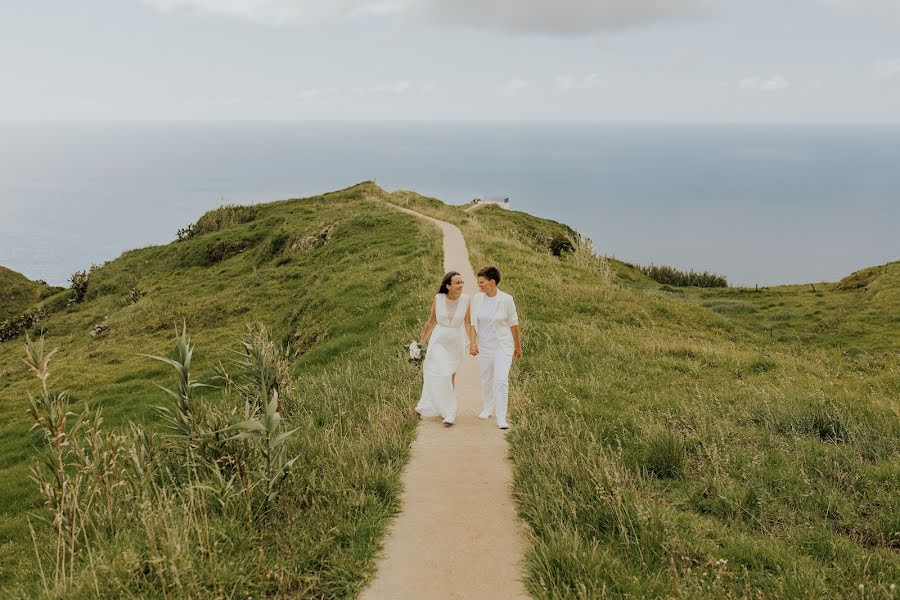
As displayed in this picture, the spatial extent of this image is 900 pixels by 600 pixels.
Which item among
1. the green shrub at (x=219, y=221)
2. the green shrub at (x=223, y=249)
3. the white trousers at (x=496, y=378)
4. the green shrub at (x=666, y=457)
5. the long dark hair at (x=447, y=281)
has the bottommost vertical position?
the green shrub at (x=666, y=457)

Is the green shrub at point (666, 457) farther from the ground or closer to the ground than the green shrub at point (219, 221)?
closer to the ground

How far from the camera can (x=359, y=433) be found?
907cm

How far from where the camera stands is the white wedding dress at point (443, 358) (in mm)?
9797

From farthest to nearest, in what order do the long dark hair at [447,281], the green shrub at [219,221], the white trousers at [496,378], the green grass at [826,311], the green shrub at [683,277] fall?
the green shrub at [683,277] → the green shrub at [219,221] → the green grass at [826,311] → the long dark hair at [447,281] → the white trousers at [496,378]

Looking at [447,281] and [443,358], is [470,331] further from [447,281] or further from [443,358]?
[447,281]

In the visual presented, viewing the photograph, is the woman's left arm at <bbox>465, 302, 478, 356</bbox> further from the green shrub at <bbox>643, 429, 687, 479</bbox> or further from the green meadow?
the green shrub at <bbox>643, 429, 687, 479</bbox>

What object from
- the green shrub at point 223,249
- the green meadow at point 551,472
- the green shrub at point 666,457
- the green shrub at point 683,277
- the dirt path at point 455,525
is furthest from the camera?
the green shrub at point 683,277

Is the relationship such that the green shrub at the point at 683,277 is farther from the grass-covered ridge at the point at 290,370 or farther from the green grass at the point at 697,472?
the green grass at the point at 697,472

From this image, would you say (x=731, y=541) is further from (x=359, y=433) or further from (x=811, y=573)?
(x=359, y=433)

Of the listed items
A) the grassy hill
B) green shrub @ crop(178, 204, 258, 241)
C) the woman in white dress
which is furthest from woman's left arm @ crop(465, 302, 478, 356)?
the grassy hill

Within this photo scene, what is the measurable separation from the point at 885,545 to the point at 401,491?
556cm

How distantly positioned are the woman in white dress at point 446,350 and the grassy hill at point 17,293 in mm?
53845

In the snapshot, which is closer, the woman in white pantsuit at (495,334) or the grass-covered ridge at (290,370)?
the grass-covered ridge at (290,370)

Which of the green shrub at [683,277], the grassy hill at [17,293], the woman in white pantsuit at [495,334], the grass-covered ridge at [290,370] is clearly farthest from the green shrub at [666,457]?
the grassy hill at [17,293]
